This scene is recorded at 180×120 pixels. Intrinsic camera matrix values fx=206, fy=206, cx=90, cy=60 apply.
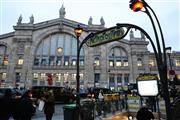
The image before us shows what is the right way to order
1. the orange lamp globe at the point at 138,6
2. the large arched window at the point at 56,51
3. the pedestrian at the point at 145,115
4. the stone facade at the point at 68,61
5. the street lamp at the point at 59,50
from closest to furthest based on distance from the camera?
the pedestrian at the point at 145,115 → the orange lamp globe at the point at 138,6 → the stone facade at the point at 68,61 → the large arched window at the point at 56,51 → the street lamp at the point at 59,50

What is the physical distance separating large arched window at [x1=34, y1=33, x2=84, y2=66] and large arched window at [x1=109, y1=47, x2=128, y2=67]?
894 cm

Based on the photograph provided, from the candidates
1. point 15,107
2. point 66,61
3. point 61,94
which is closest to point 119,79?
point 66,61

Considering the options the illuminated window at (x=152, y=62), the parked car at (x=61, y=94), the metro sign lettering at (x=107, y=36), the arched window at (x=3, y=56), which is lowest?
the parked car at (x=61, y=94)

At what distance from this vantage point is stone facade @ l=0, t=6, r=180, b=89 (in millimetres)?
59625

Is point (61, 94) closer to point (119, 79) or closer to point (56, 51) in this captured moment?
point (56, 51)

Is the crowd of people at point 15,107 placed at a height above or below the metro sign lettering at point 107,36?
below

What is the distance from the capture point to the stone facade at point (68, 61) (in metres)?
59.6

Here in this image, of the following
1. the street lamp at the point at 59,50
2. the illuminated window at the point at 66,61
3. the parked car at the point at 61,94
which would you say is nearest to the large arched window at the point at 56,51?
the illuminated window at the point at 66,61

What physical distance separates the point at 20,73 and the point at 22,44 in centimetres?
897

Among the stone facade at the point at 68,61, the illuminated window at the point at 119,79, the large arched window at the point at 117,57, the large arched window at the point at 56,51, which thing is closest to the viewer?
the stone facade at the point at 68,61

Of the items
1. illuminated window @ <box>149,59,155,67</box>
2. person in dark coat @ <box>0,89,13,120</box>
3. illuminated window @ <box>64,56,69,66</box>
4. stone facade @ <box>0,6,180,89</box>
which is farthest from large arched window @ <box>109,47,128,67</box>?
person in dark coat @ <box>0,89,13,120</box>

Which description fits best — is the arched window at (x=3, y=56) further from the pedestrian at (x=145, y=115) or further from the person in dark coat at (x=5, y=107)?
the pedestrian at (x=145, y=115)

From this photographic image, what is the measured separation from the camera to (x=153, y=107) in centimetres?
1600

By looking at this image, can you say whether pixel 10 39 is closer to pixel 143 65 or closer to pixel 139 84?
pixel 143 65
